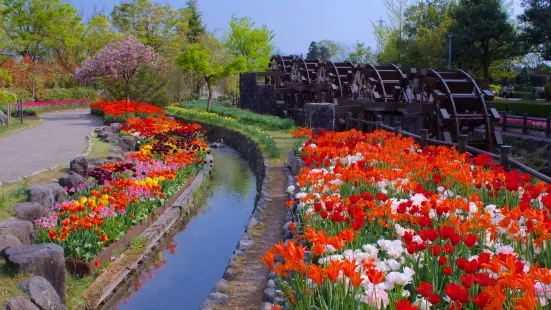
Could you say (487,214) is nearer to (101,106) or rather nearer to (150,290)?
(150,290)

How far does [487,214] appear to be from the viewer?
4270mm

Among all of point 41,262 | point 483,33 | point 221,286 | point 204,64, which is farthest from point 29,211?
point 483,33

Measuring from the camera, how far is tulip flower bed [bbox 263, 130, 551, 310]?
295 cm

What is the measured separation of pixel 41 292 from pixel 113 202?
298 cm

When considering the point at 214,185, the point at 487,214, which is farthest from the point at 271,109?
the point at 487,214

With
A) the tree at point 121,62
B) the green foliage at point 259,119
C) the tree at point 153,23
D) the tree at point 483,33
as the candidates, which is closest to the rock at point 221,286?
the green foliage at point 259,119

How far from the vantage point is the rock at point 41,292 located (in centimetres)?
507

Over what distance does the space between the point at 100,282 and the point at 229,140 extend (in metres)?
15.9

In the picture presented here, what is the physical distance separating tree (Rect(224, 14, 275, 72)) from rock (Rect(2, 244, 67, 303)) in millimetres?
41646

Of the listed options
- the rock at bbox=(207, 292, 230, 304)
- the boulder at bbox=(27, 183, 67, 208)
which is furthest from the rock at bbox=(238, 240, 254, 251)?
the boulder at bbox=(27, 183, 67, 208)

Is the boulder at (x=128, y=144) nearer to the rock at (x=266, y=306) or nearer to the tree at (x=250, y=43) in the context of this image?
the rock at (x=266, y=306)

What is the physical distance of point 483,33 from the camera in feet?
104

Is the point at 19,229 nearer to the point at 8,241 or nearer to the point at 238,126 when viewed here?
the point at 8,241

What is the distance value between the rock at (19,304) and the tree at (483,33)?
98.7 feet
